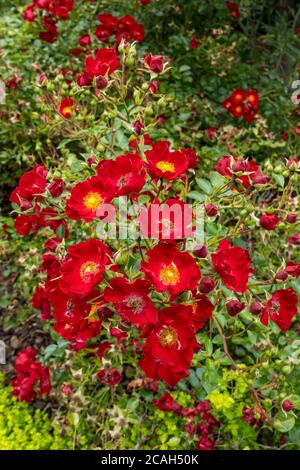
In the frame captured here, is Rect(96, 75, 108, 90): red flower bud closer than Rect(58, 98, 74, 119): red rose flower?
Yes

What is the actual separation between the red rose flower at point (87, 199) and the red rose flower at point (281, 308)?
51 centimetres

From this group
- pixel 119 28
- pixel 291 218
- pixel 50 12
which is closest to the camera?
pixel 291 218

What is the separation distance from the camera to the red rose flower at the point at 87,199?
1134mm

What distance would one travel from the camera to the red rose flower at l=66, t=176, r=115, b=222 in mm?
1134

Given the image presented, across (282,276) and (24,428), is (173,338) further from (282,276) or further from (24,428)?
(24,428)

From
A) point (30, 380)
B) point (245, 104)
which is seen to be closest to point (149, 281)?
point (30, 380)

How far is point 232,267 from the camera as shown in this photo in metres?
1.09

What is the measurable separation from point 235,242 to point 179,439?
812mm

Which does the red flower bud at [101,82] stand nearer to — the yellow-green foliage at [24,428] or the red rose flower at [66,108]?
the red rose flower at [66,108]

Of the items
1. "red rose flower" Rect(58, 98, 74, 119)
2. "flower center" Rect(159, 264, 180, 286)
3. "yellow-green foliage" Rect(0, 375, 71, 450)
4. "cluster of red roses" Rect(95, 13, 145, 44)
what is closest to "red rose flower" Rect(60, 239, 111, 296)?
"flower center" Rect(159, 264, 180, 286)

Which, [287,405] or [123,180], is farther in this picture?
[287,405]

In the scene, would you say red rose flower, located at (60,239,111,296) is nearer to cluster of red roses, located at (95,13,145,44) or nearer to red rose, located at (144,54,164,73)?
red rose, located at (144,54,164,73)

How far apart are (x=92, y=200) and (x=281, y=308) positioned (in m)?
0.56

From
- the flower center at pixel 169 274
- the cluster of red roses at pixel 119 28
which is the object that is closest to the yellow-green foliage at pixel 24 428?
the flower center at pixel 169 274
